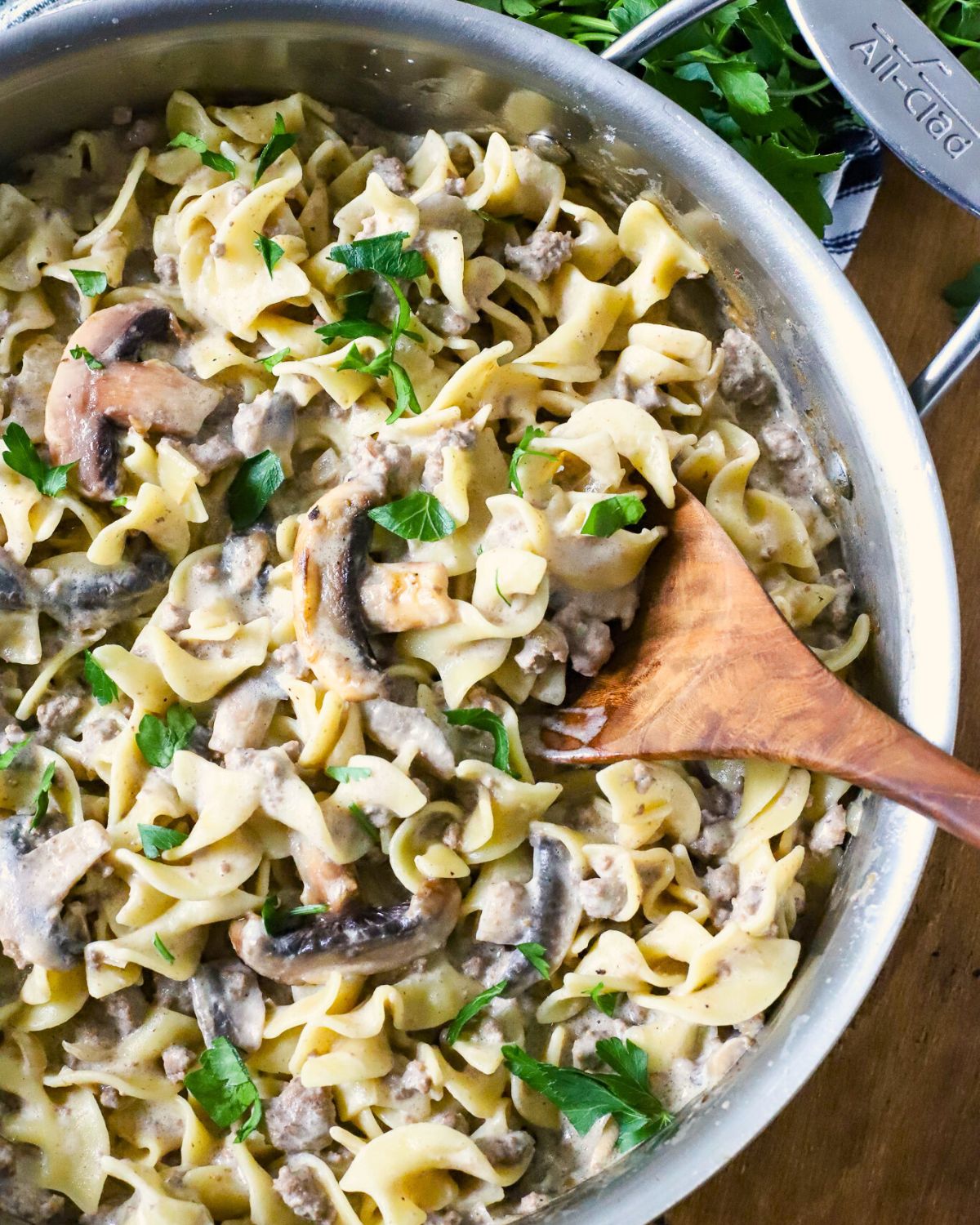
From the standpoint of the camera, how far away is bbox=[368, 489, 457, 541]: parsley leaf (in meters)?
3.27

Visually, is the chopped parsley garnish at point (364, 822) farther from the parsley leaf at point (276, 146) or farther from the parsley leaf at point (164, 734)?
the parsley leaf at point (276, 146)

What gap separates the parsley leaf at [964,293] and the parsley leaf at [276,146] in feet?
7.44

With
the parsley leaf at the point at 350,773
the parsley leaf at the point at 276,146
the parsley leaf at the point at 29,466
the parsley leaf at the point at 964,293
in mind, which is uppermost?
the parsley leaf at the point at 964,293

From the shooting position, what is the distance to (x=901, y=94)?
10.8 feet

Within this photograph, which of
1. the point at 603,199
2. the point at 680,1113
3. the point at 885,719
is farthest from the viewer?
the point at 603,199

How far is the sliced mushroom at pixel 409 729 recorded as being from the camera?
10.7 feet

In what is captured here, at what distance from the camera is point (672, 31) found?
3365 mm

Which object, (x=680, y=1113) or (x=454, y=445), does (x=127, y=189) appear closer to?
(x=454, y=445)

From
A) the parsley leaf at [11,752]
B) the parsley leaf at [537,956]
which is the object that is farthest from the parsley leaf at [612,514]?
the parsley leaf at [11,752]

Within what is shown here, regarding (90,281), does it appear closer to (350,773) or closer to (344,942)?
(350,773)

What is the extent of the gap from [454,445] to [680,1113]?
1.92 metres

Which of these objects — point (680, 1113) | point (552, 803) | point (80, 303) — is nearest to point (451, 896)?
point (552, 803)

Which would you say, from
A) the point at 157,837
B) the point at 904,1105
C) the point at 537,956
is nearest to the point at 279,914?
the point at 157,837

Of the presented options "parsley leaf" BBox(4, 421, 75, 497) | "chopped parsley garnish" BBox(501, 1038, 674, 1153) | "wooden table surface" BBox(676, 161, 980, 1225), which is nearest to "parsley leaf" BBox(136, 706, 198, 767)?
"parsley leaf" BBox(4, 421, 75, 497)
